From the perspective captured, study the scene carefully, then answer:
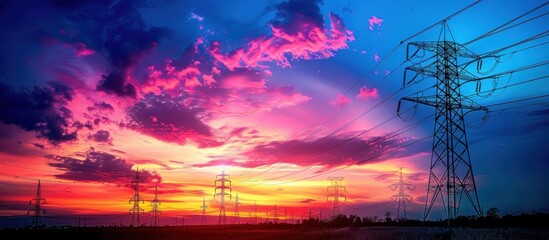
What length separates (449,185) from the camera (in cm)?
3309

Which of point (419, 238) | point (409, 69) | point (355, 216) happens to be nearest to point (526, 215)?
point (409, 69)

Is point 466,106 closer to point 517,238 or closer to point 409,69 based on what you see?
point 409,69

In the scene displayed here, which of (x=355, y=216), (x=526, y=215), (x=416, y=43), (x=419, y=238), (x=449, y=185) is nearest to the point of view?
(x=419, y=238)

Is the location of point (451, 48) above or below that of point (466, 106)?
above

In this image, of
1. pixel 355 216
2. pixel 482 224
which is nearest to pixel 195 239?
pixel 482 224

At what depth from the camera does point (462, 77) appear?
36875mm

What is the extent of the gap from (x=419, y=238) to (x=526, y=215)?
106 feet

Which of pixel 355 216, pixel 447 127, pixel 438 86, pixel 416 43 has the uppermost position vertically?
pixel 416 43

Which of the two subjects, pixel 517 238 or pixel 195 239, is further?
pixel 195 239

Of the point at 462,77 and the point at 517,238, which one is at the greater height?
the point at 462,77

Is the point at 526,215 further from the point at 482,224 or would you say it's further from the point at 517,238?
the point at 517,238

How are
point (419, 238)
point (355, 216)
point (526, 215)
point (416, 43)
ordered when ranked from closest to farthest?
point (419, 238), point (416, 43), point (526, 215), point (355, 216)

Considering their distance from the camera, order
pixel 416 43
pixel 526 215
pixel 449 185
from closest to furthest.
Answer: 1. pixel 449 185
2. pixel 416 43
3. pixel 526 215

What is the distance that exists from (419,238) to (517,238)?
5341 millimetres
